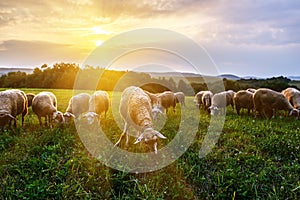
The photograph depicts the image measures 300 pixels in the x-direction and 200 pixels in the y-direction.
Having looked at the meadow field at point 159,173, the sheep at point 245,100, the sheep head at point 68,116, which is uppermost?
the sheep at point 245,100

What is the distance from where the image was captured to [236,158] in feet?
25.2

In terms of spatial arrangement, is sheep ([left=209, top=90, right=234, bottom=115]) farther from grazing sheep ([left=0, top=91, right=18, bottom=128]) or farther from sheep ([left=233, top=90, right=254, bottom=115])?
grazing sheep ([left=0, top=91, right=18, bottom=128])

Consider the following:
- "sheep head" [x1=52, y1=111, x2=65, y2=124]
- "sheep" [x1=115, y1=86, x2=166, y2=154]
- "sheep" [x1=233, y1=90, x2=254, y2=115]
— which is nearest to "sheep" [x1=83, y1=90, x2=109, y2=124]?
"sheep head" [x1=52, y1=111, x2=65, y2=124]

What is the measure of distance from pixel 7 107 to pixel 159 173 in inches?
301

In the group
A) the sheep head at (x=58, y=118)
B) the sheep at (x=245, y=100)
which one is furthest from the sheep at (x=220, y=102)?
the sheep head at (x=58, y=118)

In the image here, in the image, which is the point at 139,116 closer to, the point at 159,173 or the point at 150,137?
the point at 150,137

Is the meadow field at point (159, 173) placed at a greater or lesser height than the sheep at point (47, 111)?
lesser

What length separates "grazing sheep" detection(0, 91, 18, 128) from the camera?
10414 millimetres

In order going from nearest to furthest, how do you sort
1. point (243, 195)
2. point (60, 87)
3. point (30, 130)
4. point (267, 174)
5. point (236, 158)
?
point (243, 195), point (267, 174), point (236, 158), point (30, 130), point (60, 87)

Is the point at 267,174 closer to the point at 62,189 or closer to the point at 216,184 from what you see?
the point at 216,184

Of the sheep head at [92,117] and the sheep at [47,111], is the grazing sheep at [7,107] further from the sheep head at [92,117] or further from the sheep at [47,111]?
the sheep head at [92,117]

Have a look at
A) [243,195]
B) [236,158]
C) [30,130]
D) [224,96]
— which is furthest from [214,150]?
[224,96]

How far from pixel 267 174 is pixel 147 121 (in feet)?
11.9

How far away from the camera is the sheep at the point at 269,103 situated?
14945mm
